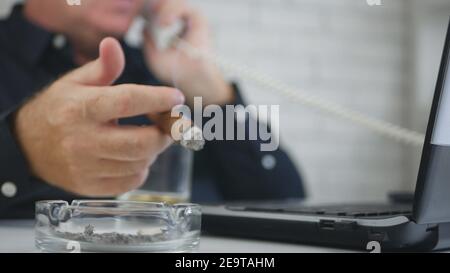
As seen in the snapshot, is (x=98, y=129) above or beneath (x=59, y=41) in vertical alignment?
beneath

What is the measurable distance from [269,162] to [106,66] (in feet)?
2.22

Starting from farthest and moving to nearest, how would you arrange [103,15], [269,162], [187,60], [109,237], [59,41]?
1. [269,162]
2. [187,60]
3. [59,41]
4. [103,15]
5. [109,237]

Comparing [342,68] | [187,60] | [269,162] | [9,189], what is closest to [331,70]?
[342,68]

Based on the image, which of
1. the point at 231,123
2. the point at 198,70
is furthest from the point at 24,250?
the point at 198,70

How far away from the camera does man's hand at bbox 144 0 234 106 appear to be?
2.46ft

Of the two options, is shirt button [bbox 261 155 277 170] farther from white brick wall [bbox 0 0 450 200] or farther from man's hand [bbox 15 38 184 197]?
man's hand [bbox 15 38 184 197]

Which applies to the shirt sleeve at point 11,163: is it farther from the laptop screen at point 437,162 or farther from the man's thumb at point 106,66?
the laptop screen at point 437,162

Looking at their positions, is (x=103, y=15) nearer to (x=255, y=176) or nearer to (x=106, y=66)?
(x=106, y=66)

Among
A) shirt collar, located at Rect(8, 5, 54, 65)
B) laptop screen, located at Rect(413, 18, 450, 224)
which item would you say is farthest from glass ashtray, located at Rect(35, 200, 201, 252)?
shirt collar, located at Rect(8, 5, 54, 65)

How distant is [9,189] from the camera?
0.59 meters

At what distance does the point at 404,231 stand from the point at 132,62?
0.81 feet

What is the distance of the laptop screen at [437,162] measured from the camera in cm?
38

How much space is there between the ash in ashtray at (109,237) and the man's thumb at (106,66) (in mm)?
95
